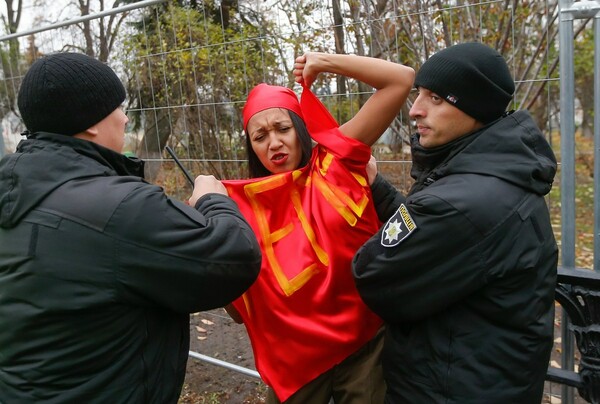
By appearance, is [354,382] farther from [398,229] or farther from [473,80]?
[473,80]

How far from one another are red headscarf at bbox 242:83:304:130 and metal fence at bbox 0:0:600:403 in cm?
69

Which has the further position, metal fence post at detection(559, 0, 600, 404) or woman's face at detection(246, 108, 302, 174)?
woman's face at detection(246, 108, 302, 174)

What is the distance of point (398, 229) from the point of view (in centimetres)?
143

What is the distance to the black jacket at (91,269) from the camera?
4.42 feet

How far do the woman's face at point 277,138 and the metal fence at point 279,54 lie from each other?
746 millimetres

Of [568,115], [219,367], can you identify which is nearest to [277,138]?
[568,115]

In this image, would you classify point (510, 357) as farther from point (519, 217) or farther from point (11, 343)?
point (11, 343)

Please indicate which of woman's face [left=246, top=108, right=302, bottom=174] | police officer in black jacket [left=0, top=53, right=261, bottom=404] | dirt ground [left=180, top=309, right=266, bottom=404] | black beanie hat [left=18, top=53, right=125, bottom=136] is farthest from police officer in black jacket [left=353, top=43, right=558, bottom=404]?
dirt ground [left=180, top=309, right=266, bottom=404]

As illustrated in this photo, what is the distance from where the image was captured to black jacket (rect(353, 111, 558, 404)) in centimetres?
137

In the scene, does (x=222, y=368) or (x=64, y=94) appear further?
(x=222, y=368)

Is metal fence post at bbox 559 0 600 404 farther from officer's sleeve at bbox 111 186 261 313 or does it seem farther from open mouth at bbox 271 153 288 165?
officer's sleeve at bbox 111 186 261 313

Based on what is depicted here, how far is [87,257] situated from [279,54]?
1840mm

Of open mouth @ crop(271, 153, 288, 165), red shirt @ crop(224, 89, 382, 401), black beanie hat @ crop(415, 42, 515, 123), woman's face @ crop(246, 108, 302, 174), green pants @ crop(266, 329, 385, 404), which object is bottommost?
green pants @ crop(266, 329, 385, 404)

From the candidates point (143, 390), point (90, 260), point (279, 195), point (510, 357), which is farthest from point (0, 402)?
point (510, 357)
